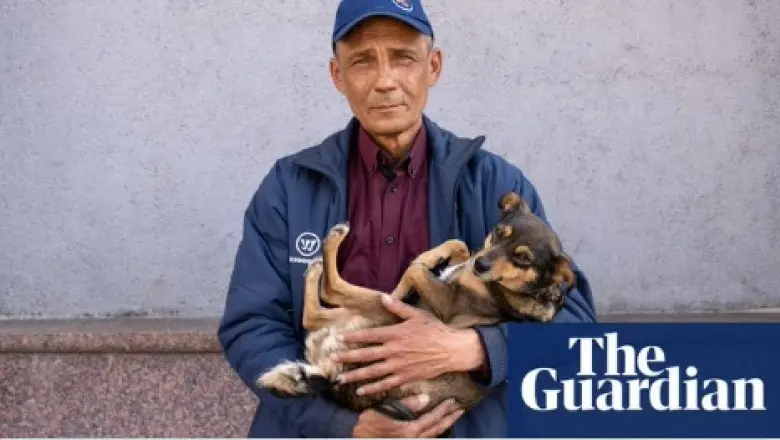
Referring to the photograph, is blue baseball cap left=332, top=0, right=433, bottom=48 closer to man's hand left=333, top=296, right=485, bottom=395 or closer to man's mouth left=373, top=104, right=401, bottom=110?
man's mouth left=373, top=104, right=401, bottom=110

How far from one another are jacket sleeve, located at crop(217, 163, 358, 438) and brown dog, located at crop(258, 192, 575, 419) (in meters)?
0.05

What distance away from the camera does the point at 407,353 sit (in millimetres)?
2311

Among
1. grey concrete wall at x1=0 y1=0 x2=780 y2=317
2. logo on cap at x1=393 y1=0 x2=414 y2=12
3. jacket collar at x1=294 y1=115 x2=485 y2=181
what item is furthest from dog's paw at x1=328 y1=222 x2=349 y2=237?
grey concrete wall at x1=0 y1=0 x2=780 y2=317

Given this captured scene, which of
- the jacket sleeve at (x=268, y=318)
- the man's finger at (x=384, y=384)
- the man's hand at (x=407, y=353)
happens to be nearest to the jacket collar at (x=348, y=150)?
the jacket sleeve at (x=268, y=318)

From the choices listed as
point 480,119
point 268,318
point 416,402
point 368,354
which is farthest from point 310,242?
point 480,119

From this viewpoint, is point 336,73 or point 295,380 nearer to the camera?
point 295,380

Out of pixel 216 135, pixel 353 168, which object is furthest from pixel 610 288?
pixel 353 168

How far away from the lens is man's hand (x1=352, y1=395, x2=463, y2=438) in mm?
2344

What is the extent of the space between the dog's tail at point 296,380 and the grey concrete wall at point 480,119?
3.08 metres

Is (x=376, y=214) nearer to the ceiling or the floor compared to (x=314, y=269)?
nearer to the ceiling

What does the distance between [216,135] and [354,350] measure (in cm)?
321

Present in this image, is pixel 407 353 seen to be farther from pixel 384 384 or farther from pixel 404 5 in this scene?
pixel 404 5

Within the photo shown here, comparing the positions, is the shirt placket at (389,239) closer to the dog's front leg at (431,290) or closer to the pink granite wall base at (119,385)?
the dog's front leg at (431,290)

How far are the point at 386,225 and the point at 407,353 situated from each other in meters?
0.30
